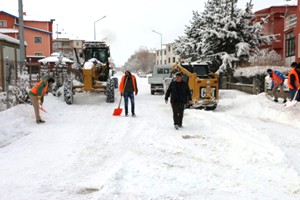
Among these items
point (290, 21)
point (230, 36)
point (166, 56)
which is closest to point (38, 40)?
point (290, 21)

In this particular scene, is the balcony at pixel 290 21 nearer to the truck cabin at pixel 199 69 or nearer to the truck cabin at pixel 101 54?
the truck cabin at pixel 101 54

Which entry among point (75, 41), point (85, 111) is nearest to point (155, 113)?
point (85, 111)

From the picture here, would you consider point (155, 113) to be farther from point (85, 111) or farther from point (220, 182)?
point (220, 182)

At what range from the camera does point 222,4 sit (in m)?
25.4

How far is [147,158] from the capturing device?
23.3 feet

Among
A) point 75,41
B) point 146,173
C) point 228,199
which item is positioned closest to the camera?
point 228,199

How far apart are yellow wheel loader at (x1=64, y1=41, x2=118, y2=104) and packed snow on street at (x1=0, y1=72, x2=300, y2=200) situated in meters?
5.54

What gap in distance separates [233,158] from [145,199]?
106 inches

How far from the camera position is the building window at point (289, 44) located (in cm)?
3098

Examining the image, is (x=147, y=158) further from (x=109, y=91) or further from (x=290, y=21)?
(x=290, y=21)

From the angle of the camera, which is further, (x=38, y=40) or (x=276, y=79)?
(x=38, y=40)

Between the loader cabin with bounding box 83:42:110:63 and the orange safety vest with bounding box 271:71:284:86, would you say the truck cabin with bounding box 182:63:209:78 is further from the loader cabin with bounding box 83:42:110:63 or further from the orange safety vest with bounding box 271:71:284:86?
the loader cabin with bounding box 83:42:110:63

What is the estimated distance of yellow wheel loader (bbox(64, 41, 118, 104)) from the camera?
1797 cm

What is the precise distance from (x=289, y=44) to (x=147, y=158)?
93.8 ft
